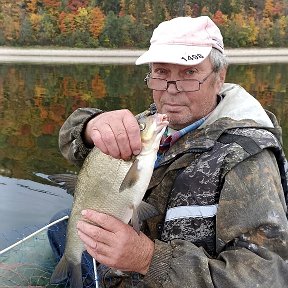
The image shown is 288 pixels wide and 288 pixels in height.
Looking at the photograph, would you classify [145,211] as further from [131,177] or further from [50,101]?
[50,101]

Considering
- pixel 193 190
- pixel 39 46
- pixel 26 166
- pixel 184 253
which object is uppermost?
pixel 193 190

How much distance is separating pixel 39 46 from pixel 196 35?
196 feet

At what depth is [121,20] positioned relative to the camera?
6806 centimetres

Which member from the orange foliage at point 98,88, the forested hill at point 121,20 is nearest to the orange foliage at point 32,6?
the forested hill at point 121,20

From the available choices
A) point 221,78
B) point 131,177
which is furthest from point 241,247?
point 221,78

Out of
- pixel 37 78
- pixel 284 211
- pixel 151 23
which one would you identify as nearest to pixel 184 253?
pixel 284 211

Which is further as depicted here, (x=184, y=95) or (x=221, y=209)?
(x=184, y=95)

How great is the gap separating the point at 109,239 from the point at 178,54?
130 cm

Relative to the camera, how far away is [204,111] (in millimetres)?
3562

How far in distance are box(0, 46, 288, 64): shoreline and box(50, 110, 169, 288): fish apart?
48150 mm

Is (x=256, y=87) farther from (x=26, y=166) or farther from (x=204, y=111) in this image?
(x=204, y=111)

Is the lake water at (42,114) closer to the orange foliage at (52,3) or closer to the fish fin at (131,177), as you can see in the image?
the fish fin at (131,177)

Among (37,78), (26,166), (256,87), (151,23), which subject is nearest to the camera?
(26,166)

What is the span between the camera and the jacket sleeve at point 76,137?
3662mm
